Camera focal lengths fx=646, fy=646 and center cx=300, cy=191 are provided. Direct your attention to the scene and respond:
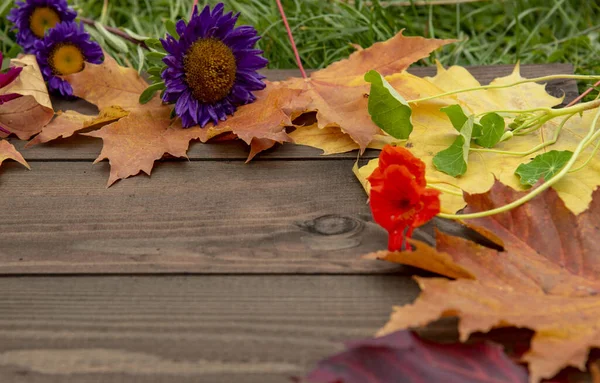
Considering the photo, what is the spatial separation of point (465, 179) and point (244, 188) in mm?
307

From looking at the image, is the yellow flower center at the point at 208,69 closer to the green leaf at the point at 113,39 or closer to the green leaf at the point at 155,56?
the green leaf at the point at 155,56

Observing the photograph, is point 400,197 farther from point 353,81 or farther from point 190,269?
point 353,81

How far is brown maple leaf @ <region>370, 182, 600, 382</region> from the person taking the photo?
58 centimetres

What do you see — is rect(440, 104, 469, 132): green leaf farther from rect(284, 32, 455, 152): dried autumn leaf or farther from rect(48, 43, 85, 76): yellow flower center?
rect(48, 43, 85, 76): yellow flower center

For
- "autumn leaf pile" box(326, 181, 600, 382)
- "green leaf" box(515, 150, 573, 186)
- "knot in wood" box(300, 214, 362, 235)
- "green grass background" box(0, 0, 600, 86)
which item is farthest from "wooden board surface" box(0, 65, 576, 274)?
"green grass background" box(0, 0, 600, 86)

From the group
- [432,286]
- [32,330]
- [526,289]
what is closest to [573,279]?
[526,289]

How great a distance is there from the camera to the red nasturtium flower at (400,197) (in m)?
0.71

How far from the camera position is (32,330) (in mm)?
684

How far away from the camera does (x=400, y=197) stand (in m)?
0.72

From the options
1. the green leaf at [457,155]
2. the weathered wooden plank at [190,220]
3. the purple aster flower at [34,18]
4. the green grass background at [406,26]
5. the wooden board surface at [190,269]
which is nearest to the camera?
the wooden board surface at [190,269]

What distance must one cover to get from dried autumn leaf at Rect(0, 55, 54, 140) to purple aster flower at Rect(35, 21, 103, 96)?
0.25 ft

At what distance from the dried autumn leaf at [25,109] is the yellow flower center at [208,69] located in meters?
0.26

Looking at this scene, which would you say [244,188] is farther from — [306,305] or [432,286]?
[432,286]

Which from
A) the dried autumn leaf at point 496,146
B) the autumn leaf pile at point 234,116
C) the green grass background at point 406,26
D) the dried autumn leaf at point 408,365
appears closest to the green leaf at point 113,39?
the green grass background at point 406,26
